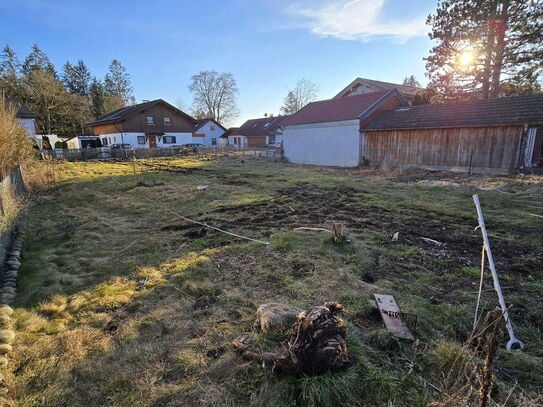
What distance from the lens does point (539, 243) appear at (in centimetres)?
494

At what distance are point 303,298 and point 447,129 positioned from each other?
1458 centimetres

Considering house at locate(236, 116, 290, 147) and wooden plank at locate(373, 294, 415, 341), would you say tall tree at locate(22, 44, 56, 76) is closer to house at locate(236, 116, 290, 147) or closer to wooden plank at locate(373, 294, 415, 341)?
house at locate(236, 116, 290, 147)

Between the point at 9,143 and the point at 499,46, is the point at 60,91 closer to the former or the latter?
the point at 9,143

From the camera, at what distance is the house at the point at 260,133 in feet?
149

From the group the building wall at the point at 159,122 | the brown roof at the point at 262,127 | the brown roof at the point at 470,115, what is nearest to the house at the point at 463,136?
the brown roof at the point at 470,115

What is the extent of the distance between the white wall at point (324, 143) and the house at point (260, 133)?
74.3ft

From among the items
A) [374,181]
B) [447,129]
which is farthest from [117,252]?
[447,129]

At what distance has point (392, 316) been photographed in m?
2.92

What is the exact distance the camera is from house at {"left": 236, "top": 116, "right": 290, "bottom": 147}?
149 ft

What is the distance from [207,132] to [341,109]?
96.9 ft

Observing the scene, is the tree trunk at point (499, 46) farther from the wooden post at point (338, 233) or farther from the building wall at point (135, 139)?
the building wall at point (135, 139)

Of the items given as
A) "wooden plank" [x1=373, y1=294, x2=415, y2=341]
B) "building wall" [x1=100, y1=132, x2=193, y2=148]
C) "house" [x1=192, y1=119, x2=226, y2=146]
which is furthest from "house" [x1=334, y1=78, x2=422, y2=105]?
"wooden plank" [x1=373, y1=294, x2=415, y2=341]

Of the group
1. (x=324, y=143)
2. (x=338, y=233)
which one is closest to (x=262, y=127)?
(x=324, y=143)

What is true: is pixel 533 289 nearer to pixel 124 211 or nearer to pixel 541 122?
pixel 124 211
